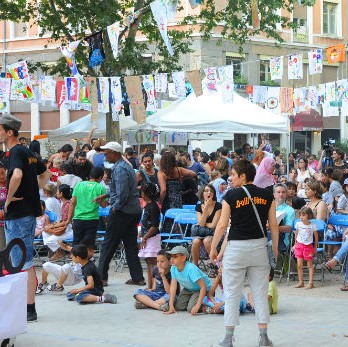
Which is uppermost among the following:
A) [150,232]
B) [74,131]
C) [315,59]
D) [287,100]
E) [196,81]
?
[315,59]

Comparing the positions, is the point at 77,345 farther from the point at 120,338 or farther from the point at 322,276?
the point at 322,276

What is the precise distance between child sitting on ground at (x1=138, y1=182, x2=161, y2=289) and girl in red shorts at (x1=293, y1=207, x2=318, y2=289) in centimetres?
185

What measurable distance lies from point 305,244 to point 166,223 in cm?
292

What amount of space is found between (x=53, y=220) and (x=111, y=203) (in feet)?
8.06

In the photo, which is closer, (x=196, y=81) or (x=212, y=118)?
(x=196, y=81)

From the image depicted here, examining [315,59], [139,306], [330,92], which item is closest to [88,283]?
[139,306]

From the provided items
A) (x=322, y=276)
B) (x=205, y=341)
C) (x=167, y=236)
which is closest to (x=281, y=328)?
(x=205, y=341)

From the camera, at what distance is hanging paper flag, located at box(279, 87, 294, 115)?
78.2ft

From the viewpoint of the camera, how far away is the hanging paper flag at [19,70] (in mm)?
20359

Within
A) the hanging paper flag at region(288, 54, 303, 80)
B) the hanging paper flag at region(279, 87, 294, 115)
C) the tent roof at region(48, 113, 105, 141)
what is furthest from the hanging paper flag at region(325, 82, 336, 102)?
the tent roof at region(48, 113, 105, 141)

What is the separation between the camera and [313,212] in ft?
42.2

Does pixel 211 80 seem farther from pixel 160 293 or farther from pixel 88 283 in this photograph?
pixel 160 293

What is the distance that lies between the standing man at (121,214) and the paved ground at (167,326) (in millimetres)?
981

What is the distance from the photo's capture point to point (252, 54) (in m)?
42.8
